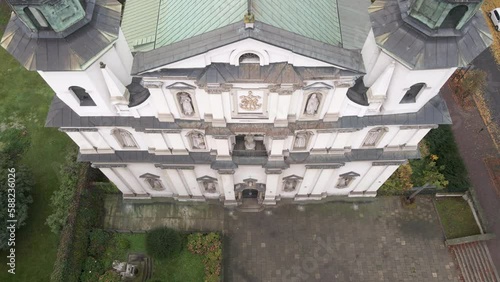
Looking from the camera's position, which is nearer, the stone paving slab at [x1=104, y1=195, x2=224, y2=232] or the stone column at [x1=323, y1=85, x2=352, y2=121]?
the stone column at [x1=323, y1=85, x2=352, y2=121]

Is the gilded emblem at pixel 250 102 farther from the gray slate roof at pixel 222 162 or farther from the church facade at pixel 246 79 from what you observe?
the gray slate roof at pixel 222 162

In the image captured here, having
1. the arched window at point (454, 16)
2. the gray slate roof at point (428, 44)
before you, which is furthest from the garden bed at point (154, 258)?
the arched window at point (454, 16)

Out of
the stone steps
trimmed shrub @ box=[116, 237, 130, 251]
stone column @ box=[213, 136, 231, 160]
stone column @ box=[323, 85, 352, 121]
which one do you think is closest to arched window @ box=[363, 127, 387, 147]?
stone column @ box=[323, 85, 352, 121]

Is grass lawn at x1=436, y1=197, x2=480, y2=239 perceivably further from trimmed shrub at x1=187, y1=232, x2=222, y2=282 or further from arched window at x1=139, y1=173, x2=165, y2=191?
arched window at x1=139, y1=173, x2=165, y2=191

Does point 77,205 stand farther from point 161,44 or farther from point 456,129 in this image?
point 456,129

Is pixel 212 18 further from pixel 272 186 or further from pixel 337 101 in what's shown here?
pixel 272 186
